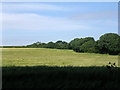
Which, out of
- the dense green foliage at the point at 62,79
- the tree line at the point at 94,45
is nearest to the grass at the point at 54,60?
the dense green foliage at the point at 62,79

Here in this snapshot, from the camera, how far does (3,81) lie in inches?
229

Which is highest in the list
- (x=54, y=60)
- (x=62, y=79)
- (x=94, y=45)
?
(x=94, y=45)

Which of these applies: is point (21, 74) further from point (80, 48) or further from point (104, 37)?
point (80, 48)

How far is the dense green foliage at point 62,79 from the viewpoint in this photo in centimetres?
554

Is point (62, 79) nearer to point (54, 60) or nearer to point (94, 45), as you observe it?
point (54, 60)

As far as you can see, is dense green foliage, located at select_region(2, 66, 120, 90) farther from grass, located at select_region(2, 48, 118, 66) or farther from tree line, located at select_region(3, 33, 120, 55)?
tree line, located at select_region(3, 33, 120, 55)

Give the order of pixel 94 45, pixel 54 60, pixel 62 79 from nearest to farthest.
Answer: pixel 62 79
pixel 54 60
pixel 94 45

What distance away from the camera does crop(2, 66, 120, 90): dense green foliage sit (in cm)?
554

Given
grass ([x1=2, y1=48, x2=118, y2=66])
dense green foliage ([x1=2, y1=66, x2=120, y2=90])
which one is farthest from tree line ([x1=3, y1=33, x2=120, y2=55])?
dense green foliage ([x1=2, y1=66, x2=120, y2=90])

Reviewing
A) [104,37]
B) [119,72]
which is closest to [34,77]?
[119,72]

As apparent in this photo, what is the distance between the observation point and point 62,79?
6.17 meters

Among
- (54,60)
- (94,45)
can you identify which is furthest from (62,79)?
(94,45)

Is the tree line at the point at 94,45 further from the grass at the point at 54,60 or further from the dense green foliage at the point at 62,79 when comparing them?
the dense green foliage at the point at 62,79

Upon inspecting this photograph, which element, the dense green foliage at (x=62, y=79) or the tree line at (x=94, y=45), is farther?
the tree line at (x=94, y=45)
